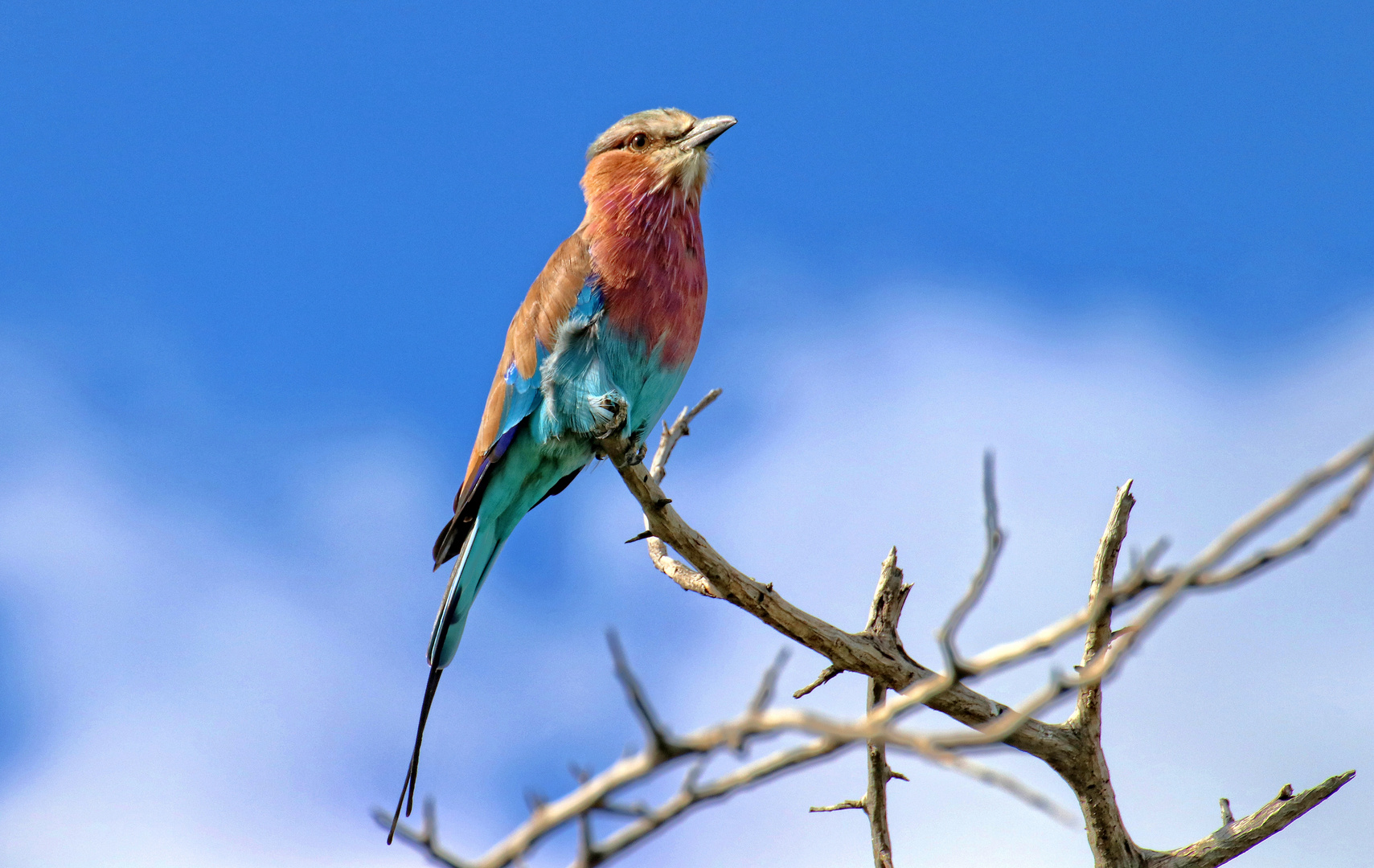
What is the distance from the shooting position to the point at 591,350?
428 cm

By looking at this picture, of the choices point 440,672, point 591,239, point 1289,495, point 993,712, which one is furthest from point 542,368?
point 1289,495

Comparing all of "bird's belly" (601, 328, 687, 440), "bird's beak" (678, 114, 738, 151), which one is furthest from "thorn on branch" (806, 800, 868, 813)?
"bird's beak" (678, 114, 738, 151)

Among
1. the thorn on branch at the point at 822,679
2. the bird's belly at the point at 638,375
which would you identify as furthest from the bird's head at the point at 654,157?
the thorn on branch at the point at 822,679

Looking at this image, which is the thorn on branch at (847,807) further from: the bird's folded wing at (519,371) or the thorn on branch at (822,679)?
the bird's folded wing at (519,371)

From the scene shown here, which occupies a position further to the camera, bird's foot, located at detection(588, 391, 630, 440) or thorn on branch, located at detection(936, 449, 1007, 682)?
bird's foot, located at detection(588, 391, 630, 440)

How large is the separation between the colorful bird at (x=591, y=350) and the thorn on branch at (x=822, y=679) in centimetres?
114

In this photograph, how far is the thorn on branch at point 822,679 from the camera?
4145 millimetres

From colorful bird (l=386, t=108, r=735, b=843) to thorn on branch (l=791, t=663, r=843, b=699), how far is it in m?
1.14

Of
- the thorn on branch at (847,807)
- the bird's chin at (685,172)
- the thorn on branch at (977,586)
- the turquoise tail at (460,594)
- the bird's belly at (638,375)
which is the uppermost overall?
the bird's chin at (685,172)

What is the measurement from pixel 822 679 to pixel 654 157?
2.24 m

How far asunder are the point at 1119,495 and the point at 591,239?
220cm

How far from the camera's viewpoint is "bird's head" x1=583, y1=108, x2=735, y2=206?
4.70 metres

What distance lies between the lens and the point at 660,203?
464 centimetres

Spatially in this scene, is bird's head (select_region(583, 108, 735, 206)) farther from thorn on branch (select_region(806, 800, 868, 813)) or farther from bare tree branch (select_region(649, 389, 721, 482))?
thorn on branch (select_region(806, 800, 868, 813))
